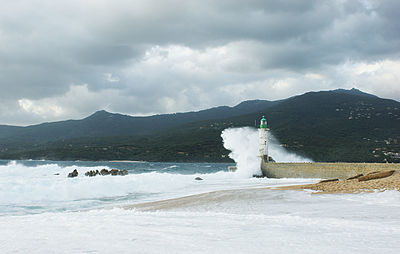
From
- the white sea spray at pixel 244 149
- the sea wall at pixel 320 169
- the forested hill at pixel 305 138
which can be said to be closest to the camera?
the sea wall at pixel 320 169

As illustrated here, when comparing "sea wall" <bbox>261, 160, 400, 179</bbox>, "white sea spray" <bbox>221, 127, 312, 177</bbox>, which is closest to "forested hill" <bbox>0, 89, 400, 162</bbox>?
"white sea spray" <bbox>221, 127, 312, 177</bbox>

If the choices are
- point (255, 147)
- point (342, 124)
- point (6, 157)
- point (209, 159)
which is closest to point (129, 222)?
point (255, 147)

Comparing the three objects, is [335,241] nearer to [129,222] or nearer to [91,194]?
[129,222]

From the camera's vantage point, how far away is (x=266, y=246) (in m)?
5.24

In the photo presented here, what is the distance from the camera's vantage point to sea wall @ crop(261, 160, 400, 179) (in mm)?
25391

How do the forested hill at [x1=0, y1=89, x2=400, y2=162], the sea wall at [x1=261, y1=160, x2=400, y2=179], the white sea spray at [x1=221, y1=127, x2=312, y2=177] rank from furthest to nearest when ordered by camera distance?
the forested hill at [x1=0, y1=89, x2=400, y2=162] < the white sea spray at [x1=221, y1=127, x2=312, y2=177] < the sea wall at [x1=261, y1=160, x2=400, y2=179]

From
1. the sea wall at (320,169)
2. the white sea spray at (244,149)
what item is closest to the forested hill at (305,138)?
the white sea spray at (244,149)

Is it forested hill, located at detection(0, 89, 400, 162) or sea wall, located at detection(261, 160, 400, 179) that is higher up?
forested hill, located at detection(0, 89, 400, 162)

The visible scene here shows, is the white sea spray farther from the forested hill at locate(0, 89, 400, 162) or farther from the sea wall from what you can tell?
the forested hill at locate(0, 89, 400, 162)

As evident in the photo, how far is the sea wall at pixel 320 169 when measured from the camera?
83.3 feet

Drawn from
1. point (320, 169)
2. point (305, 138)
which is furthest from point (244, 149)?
point (305, 138)

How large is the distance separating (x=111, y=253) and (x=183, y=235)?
1694mm

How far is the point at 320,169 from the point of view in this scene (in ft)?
99.6

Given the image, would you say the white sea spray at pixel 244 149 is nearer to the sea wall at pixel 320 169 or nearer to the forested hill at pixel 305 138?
the sea wall at pixel 320 169
